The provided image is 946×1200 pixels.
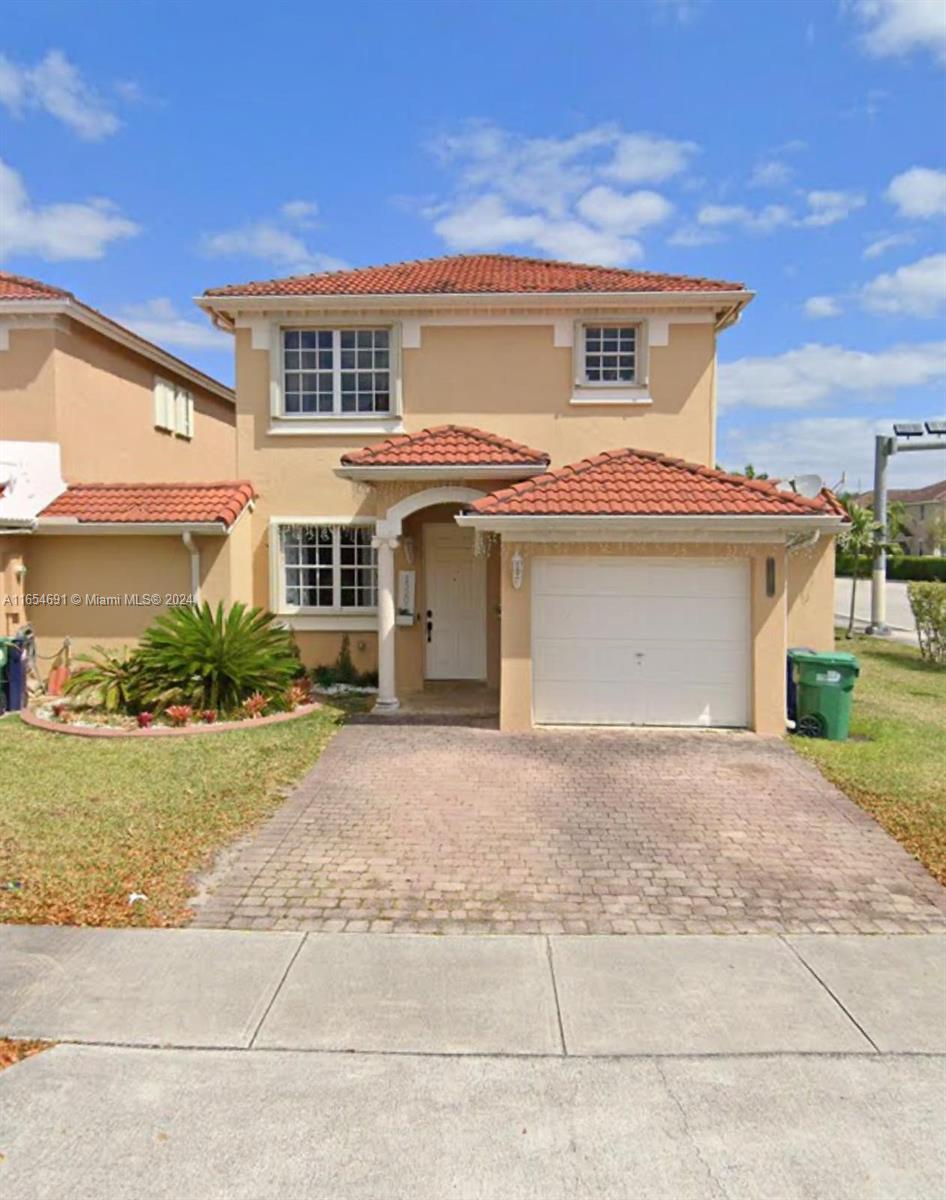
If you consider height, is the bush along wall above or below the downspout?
above

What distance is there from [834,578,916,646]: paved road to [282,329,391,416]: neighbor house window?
13.9m

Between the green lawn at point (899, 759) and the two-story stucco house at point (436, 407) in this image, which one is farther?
the two-story stucco house at point (436, 407)

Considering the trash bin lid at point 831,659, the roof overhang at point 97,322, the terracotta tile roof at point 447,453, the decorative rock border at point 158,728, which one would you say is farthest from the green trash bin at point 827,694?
the roof overhang at point 97,322

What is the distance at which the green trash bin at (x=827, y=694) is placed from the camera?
1006 centimetres

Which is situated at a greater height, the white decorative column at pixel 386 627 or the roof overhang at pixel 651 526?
the roof overhang at pixel 651 526

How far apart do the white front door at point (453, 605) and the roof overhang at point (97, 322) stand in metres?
5.57

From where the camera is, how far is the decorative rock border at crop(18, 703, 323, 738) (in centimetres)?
1020

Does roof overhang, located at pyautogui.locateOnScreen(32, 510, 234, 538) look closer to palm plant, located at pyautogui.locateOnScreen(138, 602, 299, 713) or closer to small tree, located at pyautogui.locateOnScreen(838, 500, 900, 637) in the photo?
palm plant, located at pyautogui.locateOnScreen(138, 602, 299, 713)

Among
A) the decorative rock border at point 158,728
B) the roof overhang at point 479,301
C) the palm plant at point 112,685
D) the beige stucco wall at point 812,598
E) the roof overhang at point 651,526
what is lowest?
the decorative rock border at point 158,728

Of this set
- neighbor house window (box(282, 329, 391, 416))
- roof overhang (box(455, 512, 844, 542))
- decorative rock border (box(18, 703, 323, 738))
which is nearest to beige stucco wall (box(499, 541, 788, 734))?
roof overhang (box(455, 512, 844, 542))

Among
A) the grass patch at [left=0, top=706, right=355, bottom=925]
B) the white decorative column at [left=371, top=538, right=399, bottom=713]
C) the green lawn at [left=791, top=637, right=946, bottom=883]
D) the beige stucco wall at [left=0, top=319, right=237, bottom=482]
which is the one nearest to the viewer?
the grass patch at [left=0, top=706, right=355, bottom=925]

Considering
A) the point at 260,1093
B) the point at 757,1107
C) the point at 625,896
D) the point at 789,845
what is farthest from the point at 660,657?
the point at 260,1093

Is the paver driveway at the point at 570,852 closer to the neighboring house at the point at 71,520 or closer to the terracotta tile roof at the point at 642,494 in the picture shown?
the terracotta tile roof at the point at 642,494

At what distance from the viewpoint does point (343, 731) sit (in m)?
10.4
